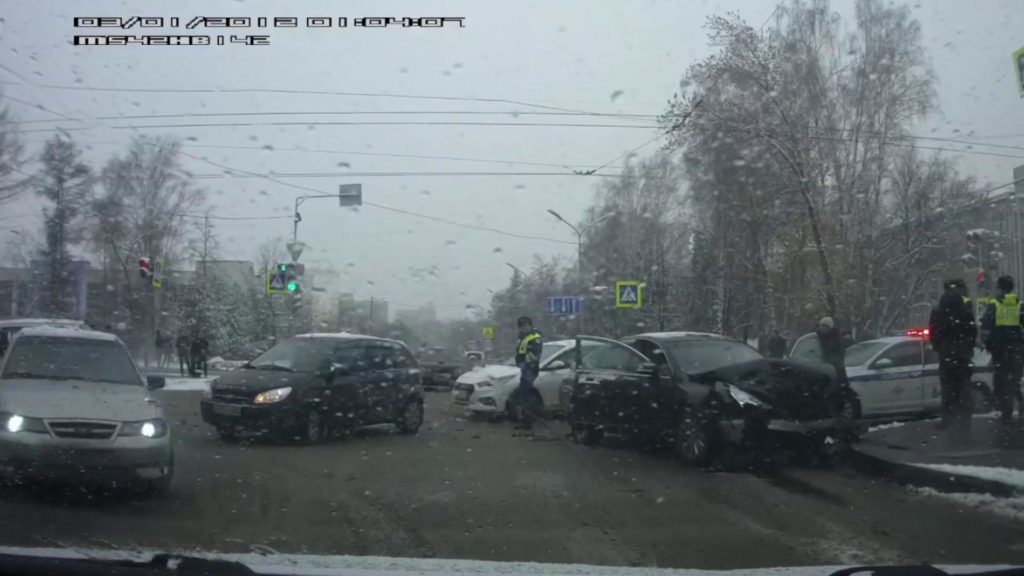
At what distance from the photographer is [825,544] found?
6.25m

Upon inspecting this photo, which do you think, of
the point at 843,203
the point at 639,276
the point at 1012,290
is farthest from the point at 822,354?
the point at 843,203

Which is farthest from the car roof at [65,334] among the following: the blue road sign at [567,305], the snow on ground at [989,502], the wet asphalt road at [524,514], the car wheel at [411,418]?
the blue road sign at [567,305]

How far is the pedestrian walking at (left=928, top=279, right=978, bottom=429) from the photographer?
10.6 meters

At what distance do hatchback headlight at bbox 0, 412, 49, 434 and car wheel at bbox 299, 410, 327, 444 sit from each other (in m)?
4.51

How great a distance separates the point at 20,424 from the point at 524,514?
4143 mm

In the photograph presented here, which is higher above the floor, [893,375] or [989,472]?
[893,375]

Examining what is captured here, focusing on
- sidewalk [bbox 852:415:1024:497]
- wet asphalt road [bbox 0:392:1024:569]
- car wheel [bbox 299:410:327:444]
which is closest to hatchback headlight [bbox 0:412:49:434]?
wet asphalt road [bbox 0:392:1024:569]

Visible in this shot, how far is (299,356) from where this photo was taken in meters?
12.5

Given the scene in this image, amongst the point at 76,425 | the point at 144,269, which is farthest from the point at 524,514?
the point at 144,269

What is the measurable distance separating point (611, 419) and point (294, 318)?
7.11m

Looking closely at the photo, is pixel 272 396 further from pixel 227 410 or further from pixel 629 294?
pixel 629 294

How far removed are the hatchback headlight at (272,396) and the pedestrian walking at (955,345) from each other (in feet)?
26.2

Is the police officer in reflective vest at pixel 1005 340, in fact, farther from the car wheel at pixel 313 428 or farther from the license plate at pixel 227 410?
the license plate at pixel 227 410

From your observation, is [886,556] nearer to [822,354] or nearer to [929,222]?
[822,354]
